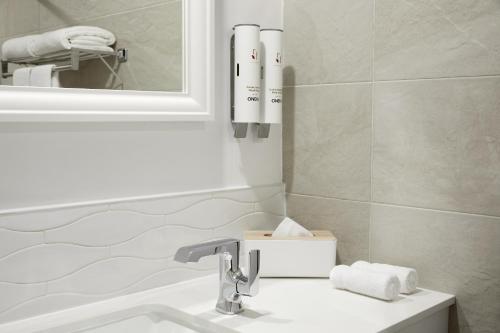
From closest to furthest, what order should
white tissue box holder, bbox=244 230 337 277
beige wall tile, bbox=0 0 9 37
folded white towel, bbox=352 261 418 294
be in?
beige wall tile, bbox=0 0 9 37
folded white towel, bbox=352 261 418 294
white tissue box holder, bbox=244 230 337 277

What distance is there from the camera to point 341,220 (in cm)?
146

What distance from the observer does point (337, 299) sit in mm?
1204

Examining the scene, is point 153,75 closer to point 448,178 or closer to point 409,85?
point 409,85

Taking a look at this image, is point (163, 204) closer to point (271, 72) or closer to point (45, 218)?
point (45, 218)

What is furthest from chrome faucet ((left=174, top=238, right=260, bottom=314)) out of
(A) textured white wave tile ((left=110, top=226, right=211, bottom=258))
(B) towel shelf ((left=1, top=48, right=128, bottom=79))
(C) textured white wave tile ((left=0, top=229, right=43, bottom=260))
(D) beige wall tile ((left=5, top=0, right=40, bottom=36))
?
A: (D) beige wall tile ((left=5, top=0, right=40, bottom=36))

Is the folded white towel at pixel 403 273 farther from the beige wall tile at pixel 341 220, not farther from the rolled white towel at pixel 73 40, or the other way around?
the rolled white towel at pixel 73 40

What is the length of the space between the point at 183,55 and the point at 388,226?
63cm

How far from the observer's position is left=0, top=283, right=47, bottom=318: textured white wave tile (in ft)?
3.36

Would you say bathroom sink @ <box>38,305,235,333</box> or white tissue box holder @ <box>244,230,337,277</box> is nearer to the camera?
bathroom sink @ <box>38,305,235,333</box>

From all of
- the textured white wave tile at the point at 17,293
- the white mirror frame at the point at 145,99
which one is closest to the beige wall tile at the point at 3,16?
the white mirror frame at the point at 145,99

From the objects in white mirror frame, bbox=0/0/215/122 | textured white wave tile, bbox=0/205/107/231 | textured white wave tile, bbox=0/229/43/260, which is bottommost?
textured white wave tile, bbox=0/229/43/260

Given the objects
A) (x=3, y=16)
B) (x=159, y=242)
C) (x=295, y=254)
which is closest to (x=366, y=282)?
(x=295, y=254)

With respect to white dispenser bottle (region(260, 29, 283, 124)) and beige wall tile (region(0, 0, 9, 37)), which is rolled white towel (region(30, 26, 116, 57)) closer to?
beige wall tile (region(0, 0, 9, 37))

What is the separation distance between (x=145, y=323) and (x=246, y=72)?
2.04 feet
